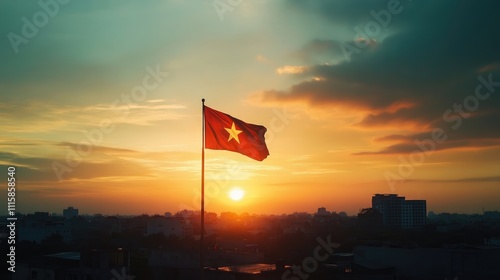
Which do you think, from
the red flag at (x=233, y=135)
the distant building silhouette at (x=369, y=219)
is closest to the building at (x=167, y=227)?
the distant building silhouette at (x=369, y=219)

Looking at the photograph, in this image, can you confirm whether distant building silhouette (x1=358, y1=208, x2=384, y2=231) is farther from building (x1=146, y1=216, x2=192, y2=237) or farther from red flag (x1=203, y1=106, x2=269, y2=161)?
red flag (x1=203, y1=106, x2=269, y2=161)

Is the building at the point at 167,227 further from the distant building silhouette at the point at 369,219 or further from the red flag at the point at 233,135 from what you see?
the red flag at the point at 233,135

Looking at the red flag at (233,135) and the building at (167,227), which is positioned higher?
the red flag at (233,135)

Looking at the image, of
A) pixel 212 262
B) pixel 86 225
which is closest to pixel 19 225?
pixel 86 225

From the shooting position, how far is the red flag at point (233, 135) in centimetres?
1895

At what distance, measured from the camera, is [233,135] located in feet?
63.2

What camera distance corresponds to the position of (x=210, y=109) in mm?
19016

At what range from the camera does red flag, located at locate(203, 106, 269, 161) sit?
1895 cm

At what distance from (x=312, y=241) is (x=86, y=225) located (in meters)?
101

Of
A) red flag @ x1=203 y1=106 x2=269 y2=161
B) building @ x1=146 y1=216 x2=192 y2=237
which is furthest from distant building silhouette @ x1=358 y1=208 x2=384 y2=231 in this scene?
red flag @ x1=203 y1=106 x2=269 y2=161

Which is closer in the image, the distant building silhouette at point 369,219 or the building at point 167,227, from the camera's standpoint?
the building at point 167,227

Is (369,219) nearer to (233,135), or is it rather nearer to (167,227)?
(167,227)

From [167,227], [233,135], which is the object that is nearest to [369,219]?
[167,227]

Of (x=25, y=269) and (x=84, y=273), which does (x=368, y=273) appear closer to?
(x=84, y=273)
